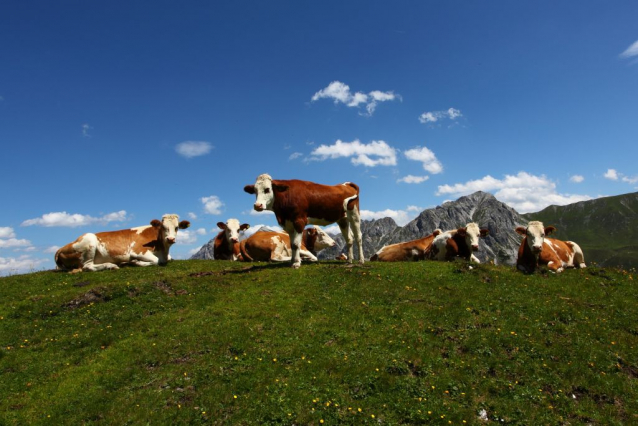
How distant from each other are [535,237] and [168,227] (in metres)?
17.7

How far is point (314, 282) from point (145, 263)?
9.62 m

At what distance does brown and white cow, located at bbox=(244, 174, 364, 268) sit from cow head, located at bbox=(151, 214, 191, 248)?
17.2ft

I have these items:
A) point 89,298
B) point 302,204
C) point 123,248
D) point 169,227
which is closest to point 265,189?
point 302,204

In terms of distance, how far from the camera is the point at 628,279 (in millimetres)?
16344

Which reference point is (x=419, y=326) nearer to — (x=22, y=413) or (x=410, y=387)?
(x=410, y=387)

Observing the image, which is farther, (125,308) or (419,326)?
(125,308)

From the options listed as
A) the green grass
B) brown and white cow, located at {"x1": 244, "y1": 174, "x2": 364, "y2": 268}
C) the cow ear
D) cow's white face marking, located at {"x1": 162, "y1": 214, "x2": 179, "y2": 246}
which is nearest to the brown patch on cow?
the green grass

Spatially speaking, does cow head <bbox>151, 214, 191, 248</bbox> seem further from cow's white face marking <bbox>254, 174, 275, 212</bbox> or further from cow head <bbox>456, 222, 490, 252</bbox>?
cow head <bbox>456, 222, 490, 252</bbox>

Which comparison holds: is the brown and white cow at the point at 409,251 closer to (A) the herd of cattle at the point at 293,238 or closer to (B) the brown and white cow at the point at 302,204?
(A) the herd of cattle at the point at 293,238

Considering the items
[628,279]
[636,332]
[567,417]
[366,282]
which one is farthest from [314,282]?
[628,279]

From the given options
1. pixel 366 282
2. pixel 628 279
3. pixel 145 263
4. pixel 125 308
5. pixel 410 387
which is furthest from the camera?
pixel 145 263

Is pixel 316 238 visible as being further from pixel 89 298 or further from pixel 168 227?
pixel 89 298

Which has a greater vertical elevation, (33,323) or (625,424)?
(33,323)

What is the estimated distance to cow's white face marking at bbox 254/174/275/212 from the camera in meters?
16.5
